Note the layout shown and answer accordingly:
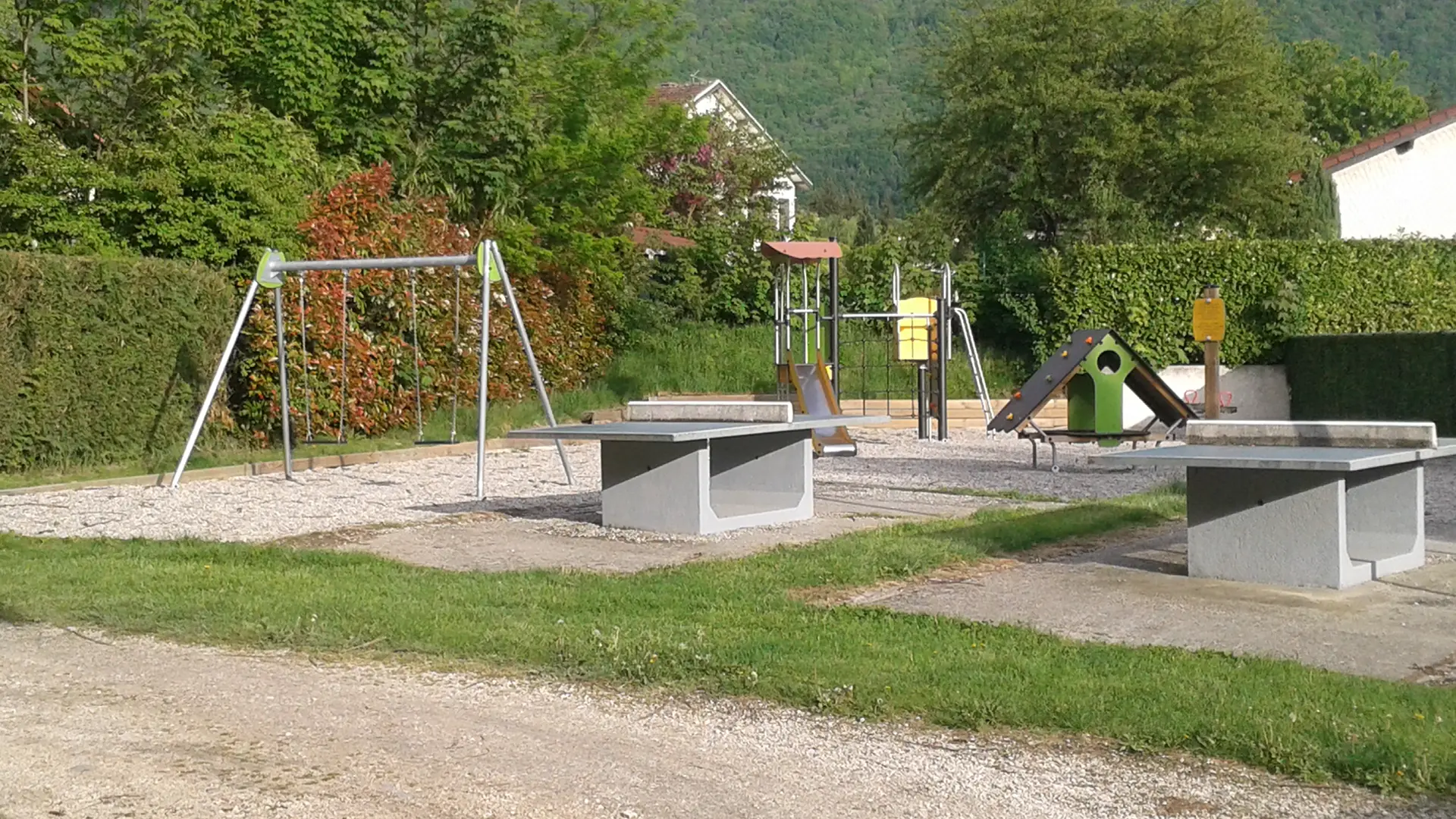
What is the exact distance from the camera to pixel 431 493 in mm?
14469

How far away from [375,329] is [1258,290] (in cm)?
1425

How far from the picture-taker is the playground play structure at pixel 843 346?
63.1ft

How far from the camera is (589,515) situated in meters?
12.4

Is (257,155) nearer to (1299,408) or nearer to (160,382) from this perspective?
(160,382)

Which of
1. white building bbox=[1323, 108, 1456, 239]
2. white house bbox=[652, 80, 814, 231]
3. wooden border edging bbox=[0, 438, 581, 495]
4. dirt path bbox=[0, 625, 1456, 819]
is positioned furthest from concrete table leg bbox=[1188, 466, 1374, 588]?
white building bbox=[1323, 108, 1456, 239]

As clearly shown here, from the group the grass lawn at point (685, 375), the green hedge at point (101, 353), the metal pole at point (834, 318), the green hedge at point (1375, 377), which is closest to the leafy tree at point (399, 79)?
the grass lawn at point (685, 375)

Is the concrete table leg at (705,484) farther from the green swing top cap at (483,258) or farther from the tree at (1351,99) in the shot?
the tree at (1351,99)

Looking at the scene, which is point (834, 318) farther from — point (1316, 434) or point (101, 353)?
point (1316, 434)

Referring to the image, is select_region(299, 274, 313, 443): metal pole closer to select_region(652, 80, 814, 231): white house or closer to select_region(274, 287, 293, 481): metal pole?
select_region(274, 287, 293, 481): metal pole

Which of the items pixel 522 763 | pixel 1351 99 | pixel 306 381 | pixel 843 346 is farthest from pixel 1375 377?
pixel 1351 99

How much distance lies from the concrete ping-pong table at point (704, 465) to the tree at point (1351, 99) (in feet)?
198

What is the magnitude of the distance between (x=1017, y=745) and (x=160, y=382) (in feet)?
45.4

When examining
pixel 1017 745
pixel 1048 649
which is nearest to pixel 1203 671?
pixel 1048 649

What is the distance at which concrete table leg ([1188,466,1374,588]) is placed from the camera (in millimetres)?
8195
